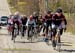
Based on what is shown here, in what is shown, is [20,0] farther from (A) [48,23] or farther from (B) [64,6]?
(A) [48,23]

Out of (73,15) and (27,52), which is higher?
(27,52)

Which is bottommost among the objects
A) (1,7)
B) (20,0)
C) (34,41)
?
(1,7)

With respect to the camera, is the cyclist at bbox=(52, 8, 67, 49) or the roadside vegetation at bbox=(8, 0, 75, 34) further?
the roadside vegetation at bbox=(8, 0, 75, 34)

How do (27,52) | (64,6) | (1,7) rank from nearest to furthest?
(27,52) → (64,6) → (1,7)

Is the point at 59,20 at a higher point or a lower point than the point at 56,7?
higher

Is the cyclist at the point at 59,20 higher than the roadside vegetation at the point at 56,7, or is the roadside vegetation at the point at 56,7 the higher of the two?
the cyclist at the point at 59,20

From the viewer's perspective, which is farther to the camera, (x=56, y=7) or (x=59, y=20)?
(x=56, y=7)

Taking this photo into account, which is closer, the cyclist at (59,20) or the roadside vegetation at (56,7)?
the cyclist at (59,20)

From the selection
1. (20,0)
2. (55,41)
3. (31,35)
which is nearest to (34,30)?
(31,35)

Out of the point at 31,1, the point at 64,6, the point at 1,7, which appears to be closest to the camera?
the point at 64,6

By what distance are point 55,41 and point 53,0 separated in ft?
89.7

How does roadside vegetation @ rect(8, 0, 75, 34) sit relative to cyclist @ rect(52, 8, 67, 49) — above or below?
below

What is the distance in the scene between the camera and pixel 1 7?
114 metres

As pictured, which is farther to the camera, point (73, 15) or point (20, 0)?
point (20, 0)
